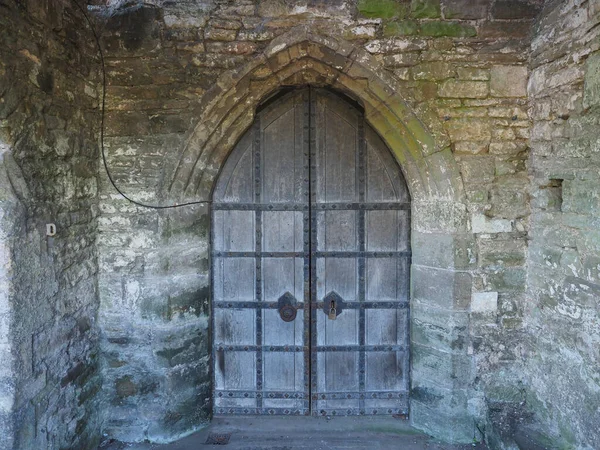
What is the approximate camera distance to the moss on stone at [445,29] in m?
2.77

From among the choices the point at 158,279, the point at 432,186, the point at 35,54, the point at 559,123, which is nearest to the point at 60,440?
the point at 158,279

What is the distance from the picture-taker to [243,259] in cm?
319

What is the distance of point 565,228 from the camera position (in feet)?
8.39

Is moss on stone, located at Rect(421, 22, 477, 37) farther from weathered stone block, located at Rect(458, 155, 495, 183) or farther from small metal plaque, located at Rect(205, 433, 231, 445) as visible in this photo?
small metal plaque, located at Rect(205, 433, 231, 445)

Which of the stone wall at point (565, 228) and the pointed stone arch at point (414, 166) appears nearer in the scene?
the stone wall at point (565, 228)

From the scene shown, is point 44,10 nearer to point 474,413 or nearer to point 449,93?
point 449,93

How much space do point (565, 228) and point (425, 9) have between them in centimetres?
171

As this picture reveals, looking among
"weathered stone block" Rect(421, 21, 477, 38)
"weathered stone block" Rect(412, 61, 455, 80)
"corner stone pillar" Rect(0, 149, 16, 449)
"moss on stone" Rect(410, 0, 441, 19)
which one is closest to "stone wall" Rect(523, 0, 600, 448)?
"weathered stone block" Rect(421, 21, 477, 38)

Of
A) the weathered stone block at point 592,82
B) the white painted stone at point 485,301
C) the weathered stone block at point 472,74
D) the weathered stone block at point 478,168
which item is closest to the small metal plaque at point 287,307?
the white painted stone at point 485,301

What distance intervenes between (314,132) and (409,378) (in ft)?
6.76

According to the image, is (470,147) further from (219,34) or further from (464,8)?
(219,34)

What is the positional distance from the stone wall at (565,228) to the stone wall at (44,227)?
9.96 feet

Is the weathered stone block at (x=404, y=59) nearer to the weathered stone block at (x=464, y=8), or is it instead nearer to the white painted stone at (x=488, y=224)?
the weathered stone block at (x=464, y=8)

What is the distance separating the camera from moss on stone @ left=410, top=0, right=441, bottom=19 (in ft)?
9.07
